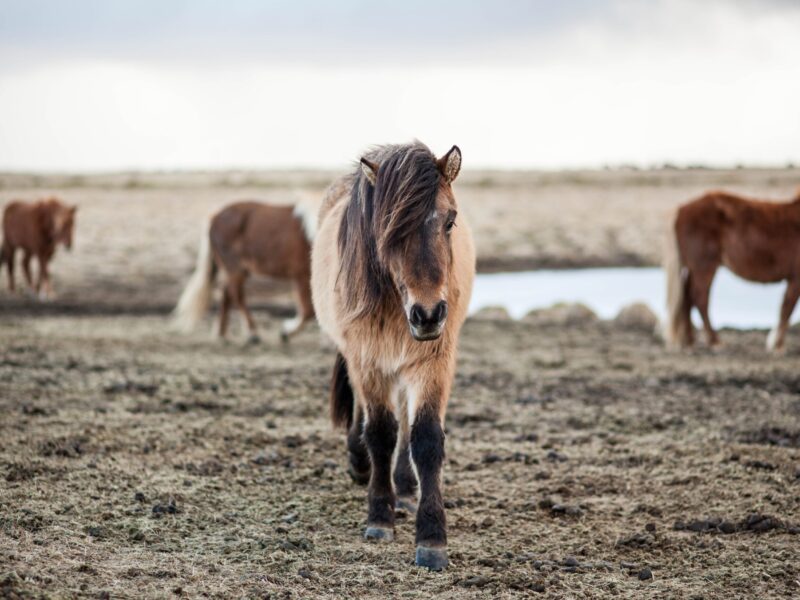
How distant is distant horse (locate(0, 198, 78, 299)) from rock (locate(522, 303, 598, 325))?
27.4 feet

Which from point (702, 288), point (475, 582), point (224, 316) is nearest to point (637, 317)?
point (702, 288)

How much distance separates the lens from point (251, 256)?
1112 cm

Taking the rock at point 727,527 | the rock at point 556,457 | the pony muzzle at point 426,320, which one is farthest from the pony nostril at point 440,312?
the rock at point 556,457

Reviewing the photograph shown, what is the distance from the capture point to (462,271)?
14.1 feet

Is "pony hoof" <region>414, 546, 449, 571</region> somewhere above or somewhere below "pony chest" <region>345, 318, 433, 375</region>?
below

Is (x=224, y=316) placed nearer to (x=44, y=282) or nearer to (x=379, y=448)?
(x=44, y=282)

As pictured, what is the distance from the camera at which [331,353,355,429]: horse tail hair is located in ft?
17.1

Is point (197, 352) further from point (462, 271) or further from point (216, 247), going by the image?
point (462, 271)

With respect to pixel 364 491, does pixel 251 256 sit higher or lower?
higher

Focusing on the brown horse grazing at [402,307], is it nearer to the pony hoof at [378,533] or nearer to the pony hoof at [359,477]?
the pony hoof at [378,533]

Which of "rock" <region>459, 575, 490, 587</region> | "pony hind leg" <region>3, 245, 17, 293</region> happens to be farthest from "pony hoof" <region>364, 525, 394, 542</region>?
"pony hind leg" <region>3, 245, 17, 293</region>

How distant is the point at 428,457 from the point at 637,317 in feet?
31.3

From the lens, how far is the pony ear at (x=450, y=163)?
144 inches

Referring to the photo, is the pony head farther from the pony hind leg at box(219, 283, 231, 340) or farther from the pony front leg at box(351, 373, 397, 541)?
the pony hind leg at box(219, 283, 231, 340)
